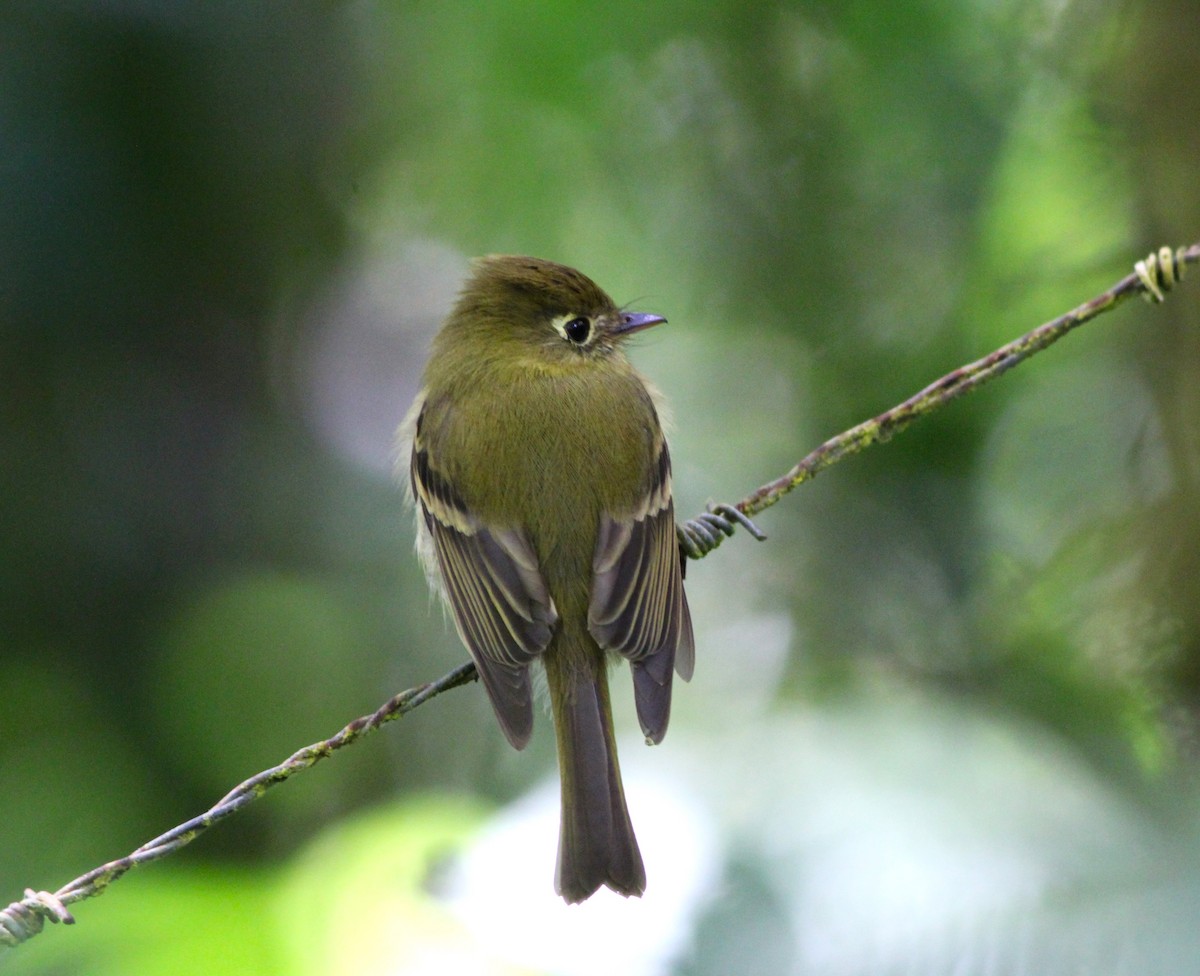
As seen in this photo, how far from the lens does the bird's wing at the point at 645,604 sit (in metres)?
2.35

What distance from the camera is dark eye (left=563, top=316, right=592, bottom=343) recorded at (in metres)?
2.94

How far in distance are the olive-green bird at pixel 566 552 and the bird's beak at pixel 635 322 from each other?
0.13 metres

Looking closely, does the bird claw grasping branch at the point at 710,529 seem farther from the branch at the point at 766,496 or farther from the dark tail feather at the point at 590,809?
the dark tail feather at the point at 590,809

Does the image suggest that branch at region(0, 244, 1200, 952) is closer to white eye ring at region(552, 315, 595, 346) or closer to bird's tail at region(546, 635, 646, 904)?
bird's tail at region(546, 635, 646, 904)

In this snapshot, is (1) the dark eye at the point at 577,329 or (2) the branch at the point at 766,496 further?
(1) the dark eye at the point at 577,329

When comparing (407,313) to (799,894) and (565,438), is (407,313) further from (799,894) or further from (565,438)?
(799,894)

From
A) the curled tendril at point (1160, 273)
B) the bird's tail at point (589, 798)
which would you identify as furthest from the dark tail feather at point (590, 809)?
the curled tendril at point (1160, 273)

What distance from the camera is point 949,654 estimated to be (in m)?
3.30

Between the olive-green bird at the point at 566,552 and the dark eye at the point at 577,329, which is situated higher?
the dark eye at the point at 577,329

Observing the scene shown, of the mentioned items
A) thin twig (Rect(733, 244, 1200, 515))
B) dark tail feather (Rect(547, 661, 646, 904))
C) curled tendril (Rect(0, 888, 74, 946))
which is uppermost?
thin twig (Rect(733, 244, 1200, 515))

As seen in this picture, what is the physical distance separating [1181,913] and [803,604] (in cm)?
182

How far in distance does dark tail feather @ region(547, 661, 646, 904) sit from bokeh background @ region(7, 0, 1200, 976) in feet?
1.08

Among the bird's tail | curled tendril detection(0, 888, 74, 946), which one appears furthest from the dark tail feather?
curled tendril detection(0, 888, 74, 946)

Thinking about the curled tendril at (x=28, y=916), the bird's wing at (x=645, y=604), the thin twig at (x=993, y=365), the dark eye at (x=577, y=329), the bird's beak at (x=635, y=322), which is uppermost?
the dark eye at (x=577, y=329)
